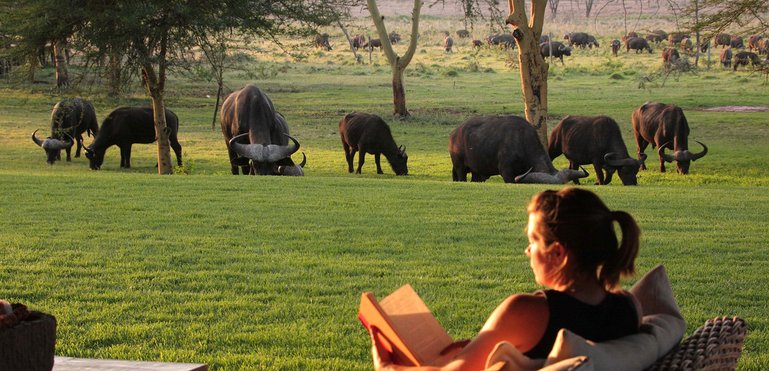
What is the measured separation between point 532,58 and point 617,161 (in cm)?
328

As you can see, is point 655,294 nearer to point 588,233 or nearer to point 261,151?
point 588,233

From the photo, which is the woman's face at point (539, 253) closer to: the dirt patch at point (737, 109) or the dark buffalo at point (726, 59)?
the dirt patch at point (737, 109)

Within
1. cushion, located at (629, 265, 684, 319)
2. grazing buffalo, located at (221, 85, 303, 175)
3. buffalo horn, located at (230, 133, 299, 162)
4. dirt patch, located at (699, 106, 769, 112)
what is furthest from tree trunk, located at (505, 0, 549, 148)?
cushion, located at (629, 265, 684, 319)

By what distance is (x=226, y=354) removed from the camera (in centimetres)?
664

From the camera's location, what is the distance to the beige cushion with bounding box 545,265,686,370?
2.96 metres

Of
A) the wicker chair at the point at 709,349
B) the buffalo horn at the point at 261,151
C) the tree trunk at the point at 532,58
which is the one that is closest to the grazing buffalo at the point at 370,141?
the buffalo horn at the point at 261,151

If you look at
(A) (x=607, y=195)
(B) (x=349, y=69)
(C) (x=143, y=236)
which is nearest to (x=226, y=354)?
(C) (x=143, y=236)

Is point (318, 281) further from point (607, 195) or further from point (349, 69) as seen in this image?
point (349, 69)

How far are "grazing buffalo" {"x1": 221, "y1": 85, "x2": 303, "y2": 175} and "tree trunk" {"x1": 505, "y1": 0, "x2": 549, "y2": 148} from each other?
5.71 metres

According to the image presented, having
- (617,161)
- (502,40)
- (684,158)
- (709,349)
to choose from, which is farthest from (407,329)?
(502,40)

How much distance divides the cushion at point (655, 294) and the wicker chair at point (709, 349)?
0.33 m

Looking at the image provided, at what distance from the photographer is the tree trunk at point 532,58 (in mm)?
25031

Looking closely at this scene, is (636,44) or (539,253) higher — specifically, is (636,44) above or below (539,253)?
below

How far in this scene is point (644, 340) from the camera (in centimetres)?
337
